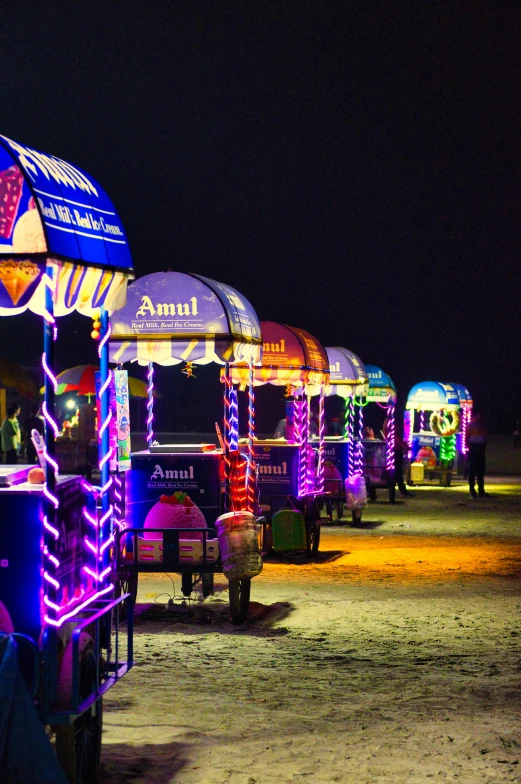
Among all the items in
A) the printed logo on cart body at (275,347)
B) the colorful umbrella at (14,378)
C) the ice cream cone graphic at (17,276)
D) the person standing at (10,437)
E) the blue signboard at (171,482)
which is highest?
the colorful umbrella at (14,378)

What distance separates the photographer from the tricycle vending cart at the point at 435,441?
3120 cm

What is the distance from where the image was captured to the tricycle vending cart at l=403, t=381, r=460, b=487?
31.2 meters

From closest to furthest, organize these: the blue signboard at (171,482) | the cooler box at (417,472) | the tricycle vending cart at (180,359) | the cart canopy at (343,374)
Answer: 1. the tricycle vending cart at (180,359)
2. the blue signboard at (171,482)
3. the cart canopy at (343,374)
4. the cooler box at (417,472)

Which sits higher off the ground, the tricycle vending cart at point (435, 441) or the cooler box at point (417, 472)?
the tricycle vending cart at point (435, 441)

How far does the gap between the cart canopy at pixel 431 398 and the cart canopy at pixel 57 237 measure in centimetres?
2785

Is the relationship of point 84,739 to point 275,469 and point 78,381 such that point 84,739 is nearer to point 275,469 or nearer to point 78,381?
point 275,469

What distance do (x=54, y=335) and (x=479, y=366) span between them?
75.1 metres

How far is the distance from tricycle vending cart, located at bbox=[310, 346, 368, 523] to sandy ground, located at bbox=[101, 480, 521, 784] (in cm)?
476

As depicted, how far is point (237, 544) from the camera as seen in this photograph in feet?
32.9

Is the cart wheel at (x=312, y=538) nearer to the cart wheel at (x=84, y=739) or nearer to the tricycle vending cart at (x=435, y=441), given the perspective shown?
the cart wheel at (x=84, y=739)

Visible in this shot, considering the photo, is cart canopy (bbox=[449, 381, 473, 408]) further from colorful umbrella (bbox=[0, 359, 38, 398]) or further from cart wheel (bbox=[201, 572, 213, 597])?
cart wheel (bbox=[201, 572, 213, 597])

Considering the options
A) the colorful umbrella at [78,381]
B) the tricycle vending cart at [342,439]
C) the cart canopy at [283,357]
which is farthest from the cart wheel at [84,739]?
the colorful umbrella at [78,381]

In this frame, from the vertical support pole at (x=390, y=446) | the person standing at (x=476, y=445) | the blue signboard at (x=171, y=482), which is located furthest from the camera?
the person standing at (x=476, y=445)

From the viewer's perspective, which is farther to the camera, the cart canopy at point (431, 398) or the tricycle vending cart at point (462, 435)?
the tricycle vending cart at point (462, 435)
